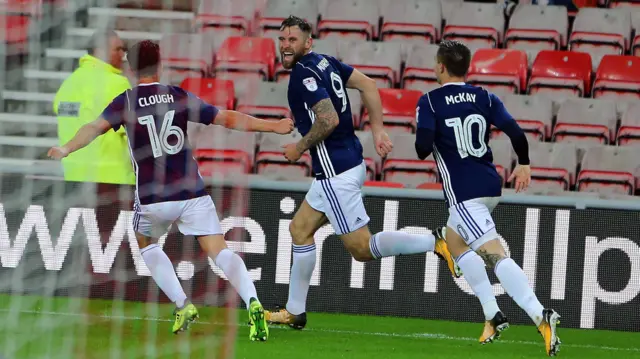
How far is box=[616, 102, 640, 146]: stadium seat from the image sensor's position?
443 inches

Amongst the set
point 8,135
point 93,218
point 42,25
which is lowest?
point 93,218

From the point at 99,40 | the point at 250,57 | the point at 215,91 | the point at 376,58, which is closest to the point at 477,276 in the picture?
the point at 99,40

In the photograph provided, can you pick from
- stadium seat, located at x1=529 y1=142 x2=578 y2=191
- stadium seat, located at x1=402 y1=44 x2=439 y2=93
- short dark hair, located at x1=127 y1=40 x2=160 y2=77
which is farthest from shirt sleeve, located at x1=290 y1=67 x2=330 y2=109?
stadium seat, located at x1=402 y1=44 x2=439 y2=93

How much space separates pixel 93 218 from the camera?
8.97 m

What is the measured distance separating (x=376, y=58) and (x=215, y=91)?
5.69ft

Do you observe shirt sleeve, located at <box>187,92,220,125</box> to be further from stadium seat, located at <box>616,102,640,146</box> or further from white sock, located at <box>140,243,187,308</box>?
stadium seat, located at <box>616,102,640,146</box>

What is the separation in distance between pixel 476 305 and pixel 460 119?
7.41 ft

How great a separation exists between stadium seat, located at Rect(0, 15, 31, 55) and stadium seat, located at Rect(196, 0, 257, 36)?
3685mm

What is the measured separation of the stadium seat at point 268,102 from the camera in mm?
11352

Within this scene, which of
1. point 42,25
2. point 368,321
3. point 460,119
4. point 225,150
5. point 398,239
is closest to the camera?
point 460,119

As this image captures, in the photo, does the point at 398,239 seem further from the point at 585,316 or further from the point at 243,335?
the point at 585,316

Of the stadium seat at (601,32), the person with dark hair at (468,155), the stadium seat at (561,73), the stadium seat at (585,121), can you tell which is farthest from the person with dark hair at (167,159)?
the stadium seat at (601,32)

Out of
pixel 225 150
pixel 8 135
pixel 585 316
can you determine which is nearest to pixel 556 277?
pixel 585 316

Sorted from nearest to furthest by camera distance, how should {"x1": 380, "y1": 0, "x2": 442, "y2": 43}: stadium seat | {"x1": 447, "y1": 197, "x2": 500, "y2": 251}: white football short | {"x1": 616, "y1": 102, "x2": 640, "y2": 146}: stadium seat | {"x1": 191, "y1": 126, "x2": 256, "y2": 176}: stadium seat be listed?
1. {"x1": 447, "y1": 197, "x2": 500, "y2": 251}: white football short
2. {"x1": 191, "y1": 126, "x2": 256, "y2": 176}: stadium seat
3. {"x1": 616, "y1": 102, "x2": 640, "y2": 146}: stadium seat
4. {"x1": 380, "y1": 0, "x2": 442, "y2": 43}: stadium seat
